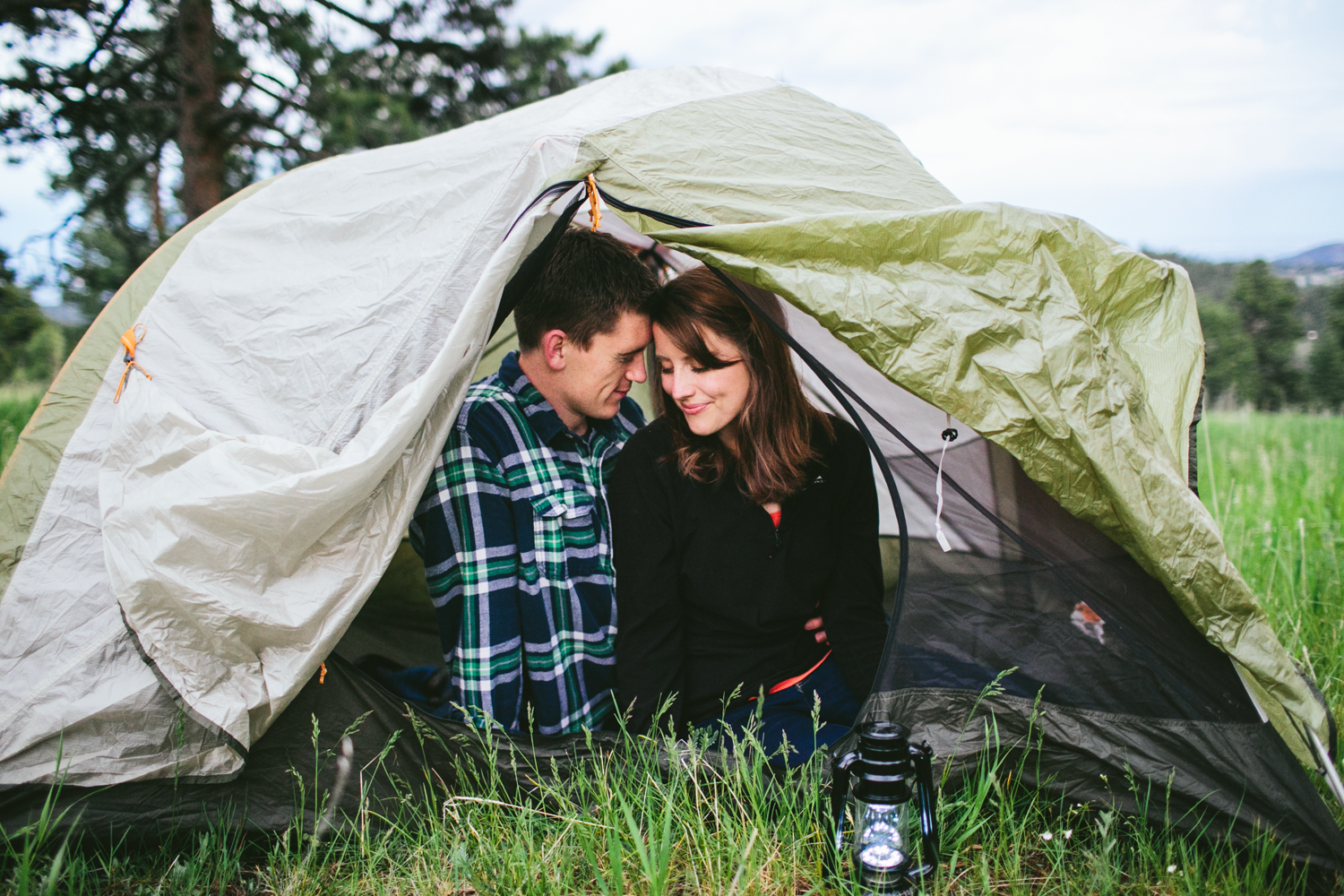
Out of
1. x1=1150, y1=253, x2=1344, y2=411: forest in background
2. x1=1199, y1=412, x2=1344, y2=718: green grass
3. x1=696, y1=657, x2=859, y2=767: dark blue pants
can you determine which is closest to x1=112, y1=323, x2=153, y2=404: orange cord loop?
x1=696, y1=657, x2=859, y2=767: dark blue pants

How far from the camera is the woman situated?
1.94 metres

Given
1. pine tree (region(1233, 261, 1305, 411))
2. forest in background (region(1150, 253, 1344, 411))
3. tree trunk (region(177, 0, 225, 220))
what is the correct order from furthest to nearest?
1. pine tree (region(1233, 261, 1305, 411))
2. forest in background (region(1150, 253, 1344, 411))
3. tree trunk (region(177, 0, 225, 220))

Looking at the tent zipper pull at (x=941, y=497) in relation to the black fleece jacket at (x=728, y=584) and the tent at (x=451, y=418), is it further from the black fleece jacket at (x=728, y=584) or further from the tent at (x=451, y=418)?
the black fleece jacket at (x=728, y=584)

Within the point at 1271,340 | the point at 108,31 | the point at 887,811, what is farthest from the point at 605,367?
the point at 1271,340

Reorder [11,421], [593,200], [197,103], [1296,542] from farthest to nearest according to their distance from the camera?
1. [11,421]
2. [197,103]
3. [1296,542]
4. [593,200]

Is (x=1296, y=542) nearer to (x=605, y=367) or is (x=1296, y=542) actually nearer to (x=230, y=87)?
(x=605, y=367)

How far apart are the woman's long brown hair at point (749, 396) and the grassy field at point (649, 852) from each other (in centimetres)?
68

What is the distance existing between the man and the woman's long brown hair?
0.18 meters

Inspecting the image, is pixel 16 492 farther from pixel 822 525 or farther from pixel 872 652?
pixel 872 652

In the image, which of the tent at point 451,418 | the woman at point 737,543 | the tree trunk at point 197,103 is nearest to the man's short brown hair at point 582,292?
the woman at point 737,543

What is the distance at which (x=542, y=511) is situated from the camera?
1927 mm

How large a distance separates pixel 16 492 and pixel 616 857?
1520 mm

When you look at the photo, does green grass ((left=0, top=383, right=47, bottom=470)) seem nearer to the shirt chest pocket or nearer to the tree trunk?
the tree trunk

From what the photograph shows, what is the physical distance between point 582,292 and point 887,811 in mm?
1392
